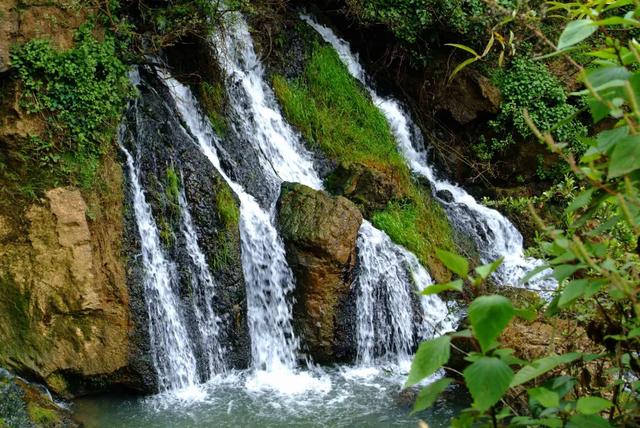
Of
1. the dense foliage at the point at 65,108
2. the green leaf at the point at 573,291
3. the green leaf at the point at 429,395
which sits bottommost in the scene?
the green leaf at the point at 429,395

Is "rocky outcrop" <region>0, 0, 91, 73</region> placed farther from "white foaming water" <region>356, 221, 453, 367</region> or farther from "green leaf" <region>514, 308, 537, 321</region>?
"green leaf" <region>514, 308, 537, 321</region>

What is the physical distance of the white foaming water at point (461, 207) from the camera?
9.30 meters

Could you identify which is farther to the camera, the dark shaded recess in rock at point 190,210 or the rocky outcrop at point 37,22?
the dark shaded recess in rock at point 190,210

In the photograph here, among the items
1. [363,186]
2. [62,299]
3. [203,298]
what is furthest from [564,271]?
[363,186]

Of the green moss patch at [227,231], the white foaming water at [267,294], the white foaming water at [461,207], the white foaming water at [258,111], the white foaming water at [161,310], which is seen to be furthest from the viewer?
the white foaming water at [461,207]

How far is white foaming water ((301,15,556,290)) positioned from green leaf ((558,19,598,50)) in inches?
294

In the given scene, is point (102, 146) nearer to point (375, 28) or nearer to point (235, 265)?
point (235, 265)

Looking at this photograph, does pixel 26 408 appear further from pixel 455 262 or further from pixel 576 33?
pixel 576 33

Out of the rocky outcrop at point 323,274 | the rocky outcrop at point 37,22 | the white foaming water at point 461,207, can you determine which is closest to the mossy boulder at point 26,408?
the rocky outcrop at point 323,274

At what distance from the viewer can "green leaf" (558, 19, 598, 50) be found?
1325 millimetres

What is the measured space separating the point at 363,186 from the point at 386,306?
5.65 ft

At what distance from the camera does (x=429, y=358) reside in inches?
50.4

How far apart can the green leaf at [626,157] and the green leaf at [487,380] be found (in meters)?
0.41

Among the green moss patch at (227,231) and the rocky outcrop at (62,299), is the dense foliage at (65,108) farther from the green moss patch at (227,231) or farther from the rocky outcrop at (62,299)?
the green moss patch at (227,231)
